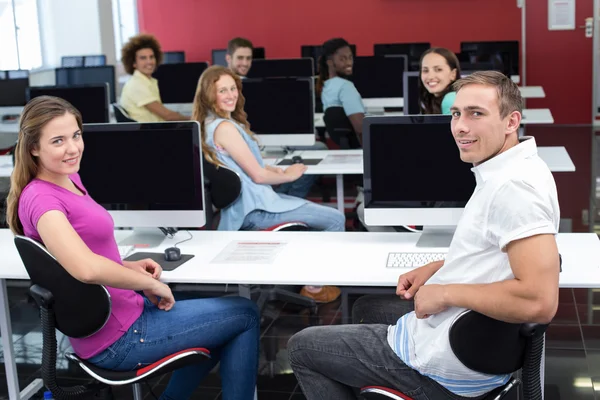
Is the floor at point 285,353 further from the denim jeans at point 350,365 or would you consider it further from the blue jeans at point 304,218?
the denim jeans at point 350,365

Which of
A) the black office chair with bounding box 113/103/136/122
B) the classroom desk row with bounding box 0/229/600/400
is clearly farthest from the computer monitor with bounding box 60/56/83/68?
the classroom desk row with bounding box 0/229/600/400

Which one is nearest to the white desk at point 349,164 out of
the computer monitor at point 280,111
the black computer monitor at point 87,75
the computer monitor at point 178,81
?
the computer monitor at point 280,111

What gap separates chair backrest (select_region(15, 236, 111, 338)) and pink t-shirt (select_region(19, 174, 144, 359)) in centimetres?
6

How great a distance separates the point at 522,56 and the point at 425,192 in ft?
26.7

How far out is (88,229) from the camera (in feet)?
8.23

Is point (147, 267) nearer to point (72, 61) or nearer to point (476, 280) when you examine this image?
point (476, 280)

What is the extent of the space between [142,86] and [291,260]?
397cm

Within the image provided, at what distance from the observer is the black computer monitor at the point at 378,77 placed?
24.4 feet

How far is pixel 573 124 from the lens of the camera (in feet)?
34.9

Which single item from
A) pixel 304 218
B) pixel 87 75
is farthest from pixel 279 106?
pixel 87 75

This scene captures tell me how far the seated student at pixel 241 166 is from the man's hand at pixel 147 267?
1.16 metres

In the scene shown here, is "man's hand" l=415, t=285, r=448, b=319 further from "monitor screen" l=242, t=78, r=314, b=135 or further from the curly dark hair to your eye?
the curly dark hair

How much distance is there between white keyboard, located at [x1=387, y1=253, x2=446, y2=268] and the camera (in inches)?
111

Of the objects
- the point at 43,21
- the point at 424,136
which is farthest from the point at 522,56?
the point at 424,136
